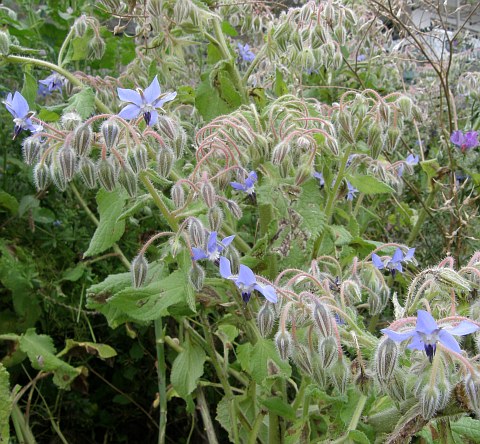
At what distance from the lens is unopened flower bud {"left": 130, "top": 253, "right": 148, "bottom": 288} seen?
1107 millimetres

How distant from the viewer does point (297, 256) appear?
1.27 metres

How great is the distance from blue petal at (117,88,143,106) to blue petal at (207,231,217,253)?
24cm

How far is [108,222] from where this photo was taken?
1208 mm

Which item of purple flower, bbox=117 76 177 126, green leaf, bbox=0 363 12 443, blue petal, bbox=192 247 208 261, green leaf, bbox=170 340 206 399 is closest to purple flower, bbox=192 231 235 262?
blue petal, bbox=192 247 208 261

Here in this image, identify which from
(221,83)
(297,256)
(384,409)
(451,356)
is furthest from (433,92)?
(451,356)

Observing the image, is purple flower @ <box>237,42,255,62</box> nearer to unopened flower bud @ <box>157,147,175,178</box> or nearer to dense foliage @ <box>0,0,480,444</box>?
dense foliage @ <box>0,0,480,444</box>

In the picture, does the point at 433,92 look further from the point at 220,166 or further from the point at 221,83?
the point at 220,166

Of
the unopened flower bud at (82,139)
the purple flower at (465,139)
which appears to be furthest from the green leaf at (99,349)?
the purple flower at (465,139)

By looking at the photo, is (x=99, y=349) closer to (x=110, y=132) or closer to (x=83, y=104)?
(x=83, y=104)

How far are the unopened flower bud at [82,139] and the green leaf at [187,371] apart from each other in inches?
22.5

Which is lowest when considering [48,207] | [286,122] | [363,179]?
[48,207]

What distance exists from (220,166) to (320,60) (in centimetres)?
54

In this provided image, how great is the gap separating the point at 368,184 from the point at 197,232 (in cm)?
48

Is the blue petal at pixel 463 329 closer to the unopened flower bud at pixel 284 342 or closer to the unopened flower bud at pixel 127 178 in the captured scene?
the unopened flower bud at pixel 284 342
